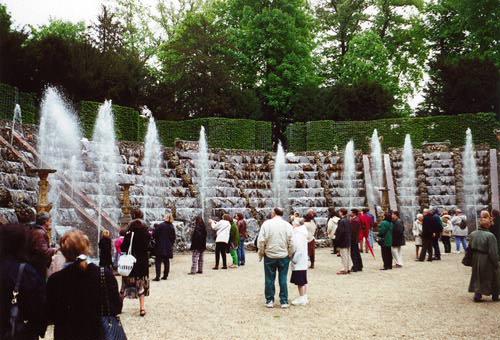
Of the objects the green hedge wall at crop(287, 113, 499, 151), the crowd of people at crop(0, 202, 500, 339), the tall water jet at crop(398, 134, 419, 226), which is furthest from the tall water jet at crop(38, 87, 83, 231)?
the tall water jet at crop(398, 134, 419, 226)

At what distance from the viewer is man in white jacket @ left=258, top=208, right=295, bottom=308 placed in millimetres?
9727

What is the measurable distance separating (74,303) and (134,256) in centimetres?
472

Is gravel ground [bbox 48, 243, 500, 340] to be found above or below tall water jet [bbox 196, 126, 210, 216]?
below

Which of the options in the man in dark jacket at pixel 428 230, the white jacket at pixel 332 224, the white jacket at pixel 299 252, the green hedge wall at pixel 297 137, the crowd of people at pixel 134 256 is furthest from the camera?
the green hedge wall at pixel 297 137

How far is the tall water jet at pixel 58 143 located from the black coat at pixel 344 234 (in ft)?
32.0

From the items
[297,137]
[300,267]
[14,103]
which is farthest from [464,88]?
[300,267]

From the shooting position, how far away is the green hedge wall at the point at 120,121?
95.5 feet

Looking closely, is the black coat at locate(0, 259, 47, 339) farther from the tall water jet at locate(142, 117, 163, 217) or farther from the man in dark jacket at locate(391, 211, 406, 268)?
the tall water jet at locate(142, 117, 163, 217)

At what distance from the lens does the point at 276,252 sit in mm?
9734

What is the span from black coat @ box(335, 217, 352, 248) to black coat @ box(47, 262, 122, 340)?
10.8 meters

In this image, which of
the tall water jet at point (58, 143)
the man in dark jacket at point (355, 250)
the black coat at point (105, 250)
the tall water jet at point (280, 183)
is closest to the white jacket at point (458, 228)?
the man in dark jacket at point (355, 250)

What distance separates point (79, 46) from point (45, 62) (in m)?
4.83

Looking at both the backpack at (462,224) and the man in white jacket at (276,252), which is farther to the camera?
the backpack at (462,224)

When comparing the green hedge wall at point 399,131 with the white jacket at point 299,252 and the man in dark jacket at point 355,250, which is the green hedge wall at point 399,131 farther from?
the white jacket at point 299,252
